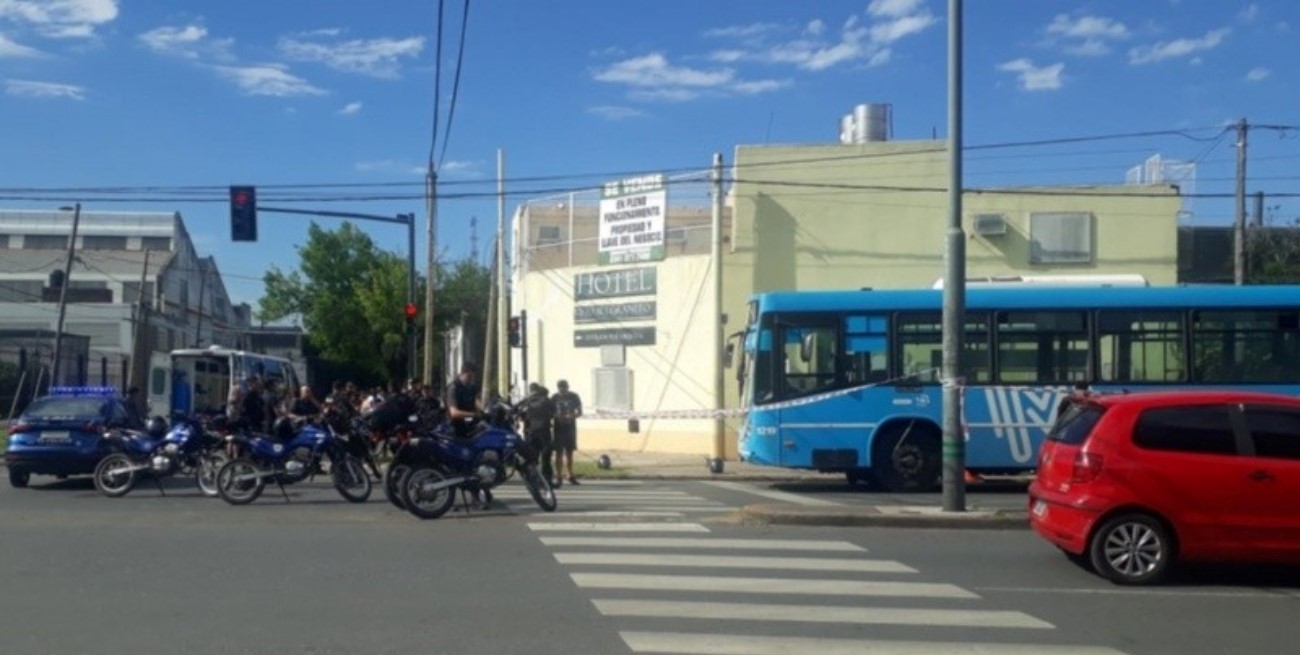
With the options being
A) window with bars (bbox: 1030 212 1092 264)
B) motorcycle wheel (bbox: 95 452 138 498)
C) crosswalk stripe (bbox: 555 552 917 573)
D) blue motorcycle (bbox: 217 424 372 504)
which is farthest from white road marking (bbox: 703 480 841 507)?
window with bars (bbox: 1030 212 1092 264)

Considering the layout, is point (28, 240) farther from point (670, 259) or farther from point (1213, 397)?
point (1213, 397)

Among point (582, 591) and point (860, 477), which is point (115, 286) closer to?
point (860, 477)

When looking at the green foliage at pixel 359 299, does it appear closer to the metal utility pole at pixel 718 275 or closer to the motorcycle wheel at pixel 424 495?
the metal utility pole at pixel 718 275

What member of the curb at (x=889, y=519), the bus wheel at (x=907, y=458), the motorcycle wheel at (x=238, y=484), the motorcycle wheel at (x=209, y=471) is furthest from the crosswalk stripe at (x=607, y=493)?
the curb at (x=889, y=519)

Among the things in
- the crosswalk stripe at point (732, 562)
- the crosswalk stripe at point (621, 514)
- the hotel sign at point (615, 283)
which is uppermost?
the hotel sign at point (615, 283)

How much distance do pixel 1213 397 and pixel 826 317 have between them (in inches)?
373

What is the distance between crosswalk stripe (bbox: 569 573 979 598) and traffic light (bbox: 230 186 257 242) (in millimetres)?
18703

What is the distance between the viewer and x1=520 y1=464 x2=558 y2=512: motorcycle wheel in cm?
1664

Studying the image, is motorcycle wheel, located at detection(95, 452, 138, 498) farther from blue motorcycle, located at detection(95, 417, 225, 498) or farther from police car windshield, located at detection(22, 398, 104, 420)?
police car windshield, located at detection(22, 398, 104, 420)

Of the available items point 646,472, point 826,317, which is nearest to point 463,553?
point 826,317

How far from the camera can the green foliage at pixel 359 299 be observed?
196 feet

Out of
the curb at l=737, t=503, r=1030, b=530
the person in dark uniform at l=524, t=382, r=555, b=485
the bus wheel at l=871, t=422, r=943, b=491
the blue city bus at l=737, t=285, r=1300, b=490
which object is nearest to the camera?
the curb at l=737, t=503, r=1030, b=530

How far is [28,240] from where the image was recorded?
284 feet

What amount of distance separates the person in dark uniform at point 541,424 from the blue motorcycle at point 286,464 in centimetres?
250
